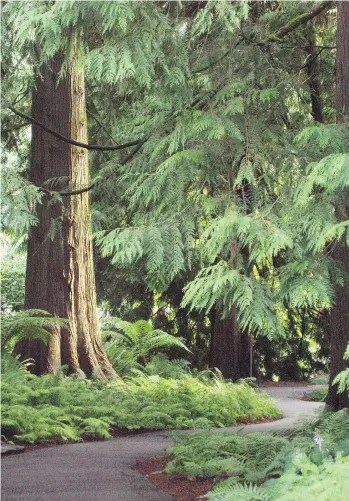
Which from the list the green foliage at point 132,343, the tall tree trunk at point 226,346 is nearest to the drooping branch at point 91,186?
the green foliage at point 132,343

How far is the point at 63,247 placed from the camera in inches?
389

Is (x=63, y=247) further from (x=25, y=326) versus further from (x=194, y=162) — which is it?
(x=194, y=162)

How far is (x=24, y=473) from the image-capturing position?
5531 mm

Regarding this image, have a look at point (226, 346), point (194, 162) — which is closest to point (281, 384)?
point (226, 346)

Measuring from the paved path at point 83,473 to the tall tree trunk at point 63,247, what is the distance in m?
2.60

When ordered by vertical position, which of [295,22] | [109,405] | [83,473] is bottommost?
[83,473]

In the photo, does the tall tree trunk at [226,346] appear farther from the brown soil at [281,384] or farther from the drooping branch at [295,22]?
the drooping branch at [295,22]

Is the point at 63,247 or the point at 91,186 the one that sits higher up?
the point at 91,186

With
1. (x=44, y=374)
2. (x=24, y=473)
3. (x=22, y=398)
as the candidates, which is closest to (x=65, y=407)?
(x=22, y=398)

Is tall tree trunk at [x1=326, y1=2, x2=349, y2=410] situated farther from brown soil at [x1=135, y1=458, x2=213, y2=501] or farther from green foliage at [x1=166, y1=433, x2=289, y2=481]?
brown soil at [x1=135, y1=458, x2=213, y2=501]

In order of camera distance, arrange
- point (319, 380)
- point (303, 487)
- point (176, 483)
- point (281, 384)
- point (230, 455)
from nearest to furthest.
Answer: point (303, 487)
point (176, 483)
point (230, 455)
point (319, 380)
point (281, 384)

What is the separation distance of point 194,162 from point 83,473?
2.93 m

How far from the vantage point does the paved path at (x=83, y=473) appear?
506 centimetres

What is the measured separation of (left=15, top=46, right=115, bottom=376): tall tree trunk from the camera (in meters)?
9.84
